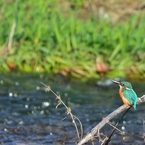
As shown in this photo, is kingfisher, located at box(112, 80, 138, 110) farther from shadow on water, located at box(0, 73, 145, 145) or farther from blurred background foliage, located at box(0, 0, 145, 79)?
blurred background foliage, located at box(0, 0, 145, 79)

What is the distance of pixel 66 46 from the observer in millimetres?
10711

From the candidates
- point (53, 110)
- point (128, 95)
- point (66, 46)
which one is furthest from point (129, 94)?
point (66, 46)

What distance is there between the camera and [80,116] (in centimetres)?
831

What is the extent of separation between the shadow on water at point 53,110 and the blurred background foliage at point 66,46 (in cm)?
35

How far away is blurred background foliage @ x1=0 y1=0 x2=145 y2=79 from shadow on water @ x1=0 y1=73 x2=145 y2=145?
346 mm

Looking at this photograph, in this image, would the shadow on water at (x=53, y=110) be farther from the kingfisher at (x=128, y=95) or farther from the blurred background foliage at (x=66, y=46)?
the kingfisher at (x=128, y=95)

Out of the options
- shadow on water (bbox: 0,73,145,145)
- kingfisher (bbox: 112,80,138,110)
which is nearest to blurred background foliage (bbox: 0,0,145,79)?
shadow on water (bbox: 0,73,145,145)

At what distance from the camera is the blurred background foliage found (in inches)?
413

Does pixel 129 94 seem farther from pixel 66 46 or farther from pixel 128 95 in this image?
pixel 66 46

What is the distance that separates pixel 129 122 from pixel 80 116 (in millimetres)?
624

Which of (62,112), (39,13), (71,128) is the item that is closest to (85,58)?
(39,13)

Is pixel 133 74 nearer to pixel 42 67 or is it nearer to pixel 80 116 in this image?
pixel 42 67

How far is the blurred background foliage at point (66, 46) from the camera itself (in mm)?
10492

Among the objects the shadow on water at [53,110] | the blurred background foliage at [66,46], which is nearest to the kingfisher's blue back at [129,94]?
the shadow on water at [53,110]
